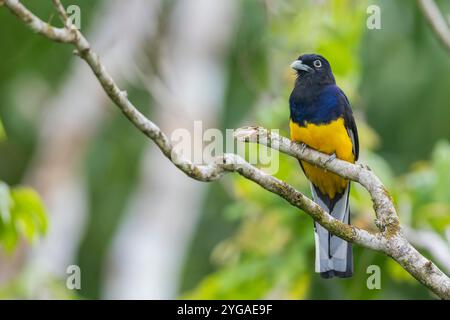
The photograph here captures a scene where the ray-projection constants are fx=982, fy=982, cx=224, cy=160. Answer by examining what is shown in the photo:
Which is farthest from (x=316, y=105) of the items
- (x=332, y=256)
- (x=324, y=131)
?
(x=332, y=256)

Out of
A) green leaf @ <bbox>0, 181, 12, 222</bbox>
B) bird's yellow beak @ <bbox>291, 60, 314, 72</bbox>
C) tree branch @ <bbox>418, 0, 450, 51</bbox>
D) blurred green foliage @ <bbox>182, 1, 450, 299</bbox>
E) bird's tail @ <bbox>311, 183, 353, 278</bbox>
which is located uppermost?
tree branch @ <bbox>418, 0, 450, 51</bbox>

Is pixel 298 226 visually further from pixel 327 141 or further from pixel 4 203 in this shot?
pixel 4 203

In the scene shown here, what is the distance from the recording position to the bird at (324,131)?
6641 millimetres

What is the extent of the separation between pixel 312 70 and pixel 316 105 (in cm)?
28

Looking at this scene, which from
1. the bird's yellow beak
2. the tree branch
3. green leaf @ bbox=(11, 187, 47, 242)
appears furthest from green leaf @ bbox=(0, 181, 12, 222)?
the tree branch

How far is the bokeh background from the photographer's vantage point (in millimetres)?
7902

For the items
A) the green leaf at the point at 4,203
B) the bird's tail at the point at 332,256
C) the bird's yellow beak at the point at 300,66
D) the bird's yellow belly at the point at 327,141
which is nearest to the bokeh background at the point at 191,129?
the green leaf at the point at 4,203

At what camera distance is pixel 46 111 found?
16.3 meters

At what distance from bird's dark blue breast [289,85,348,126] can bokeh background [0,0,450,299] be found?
0.95 metres

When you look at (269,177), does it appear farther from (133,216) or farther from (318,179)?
(133,216)

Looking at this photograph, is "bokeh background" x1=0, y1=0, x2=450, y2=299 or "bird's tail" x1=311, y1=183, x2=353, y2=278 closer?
"bird's tail" x1=311, y1=183, x2=353, y2=278

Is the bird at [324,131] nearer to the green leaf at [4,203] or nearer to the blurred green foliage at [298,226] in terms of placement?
the blurred green foliage at [298,226]

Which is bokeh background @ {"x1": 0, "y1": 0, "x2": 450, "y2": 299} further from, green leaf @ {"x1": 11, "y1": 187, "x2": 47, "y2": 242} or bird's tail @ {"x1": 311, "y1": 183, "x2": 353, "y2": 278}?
bird's tail @ {"x1": 311, "y1": 183, "x2": 353, "y2": 278}
